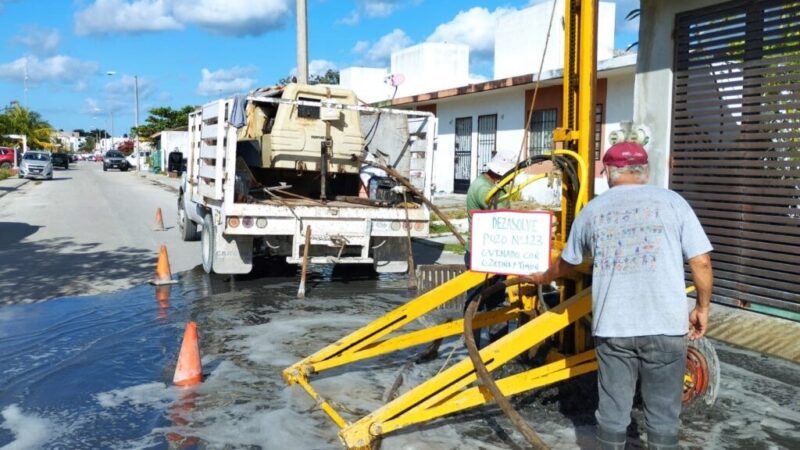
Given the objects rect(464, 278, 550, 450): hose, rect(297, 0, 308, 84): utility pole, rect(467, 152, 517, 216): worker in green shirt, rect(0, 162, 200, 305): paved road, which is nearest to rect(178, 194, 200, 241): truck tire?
rect(0, 162, 200, 305): paved road

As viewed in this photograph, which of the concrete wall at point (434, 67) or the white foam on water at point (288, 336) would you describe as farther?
the concrete wall at point (434, 67)

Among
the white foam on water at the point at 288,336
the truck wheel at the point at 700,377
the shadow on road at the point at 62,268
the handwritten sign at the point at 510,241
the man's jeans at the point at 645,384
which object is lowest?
the white foam on water at the point at 288,336

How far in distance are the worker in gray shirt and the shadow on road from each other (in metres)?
7.22

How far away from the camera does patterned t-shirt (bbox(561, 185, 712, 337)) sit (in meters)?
3.36

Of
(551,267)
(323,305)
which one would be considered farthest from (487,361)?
(323,305)

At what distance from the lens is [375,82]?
1379 inches

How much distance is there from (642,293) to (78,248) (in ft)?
36.8

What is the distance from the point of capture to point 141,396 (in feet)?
16.8

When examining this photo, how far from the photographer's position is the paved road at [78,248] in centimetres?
932

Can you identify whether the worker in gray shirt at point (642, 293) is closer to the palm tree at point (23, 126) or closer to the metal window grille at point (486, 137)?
the metal window grille at point (486, 137)

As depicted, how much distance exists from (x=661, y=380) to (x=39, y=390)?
4.36 meters

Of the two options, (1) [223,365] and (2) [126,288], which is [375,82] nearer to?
(2) [126,288]

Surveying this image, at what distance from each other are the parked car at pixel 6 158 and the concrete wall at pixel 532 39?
1413 inches

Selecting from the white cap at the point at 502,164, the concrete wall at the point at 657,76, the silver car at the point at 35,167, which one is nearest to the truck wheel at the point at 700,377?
the white cap at the point at 502,164
